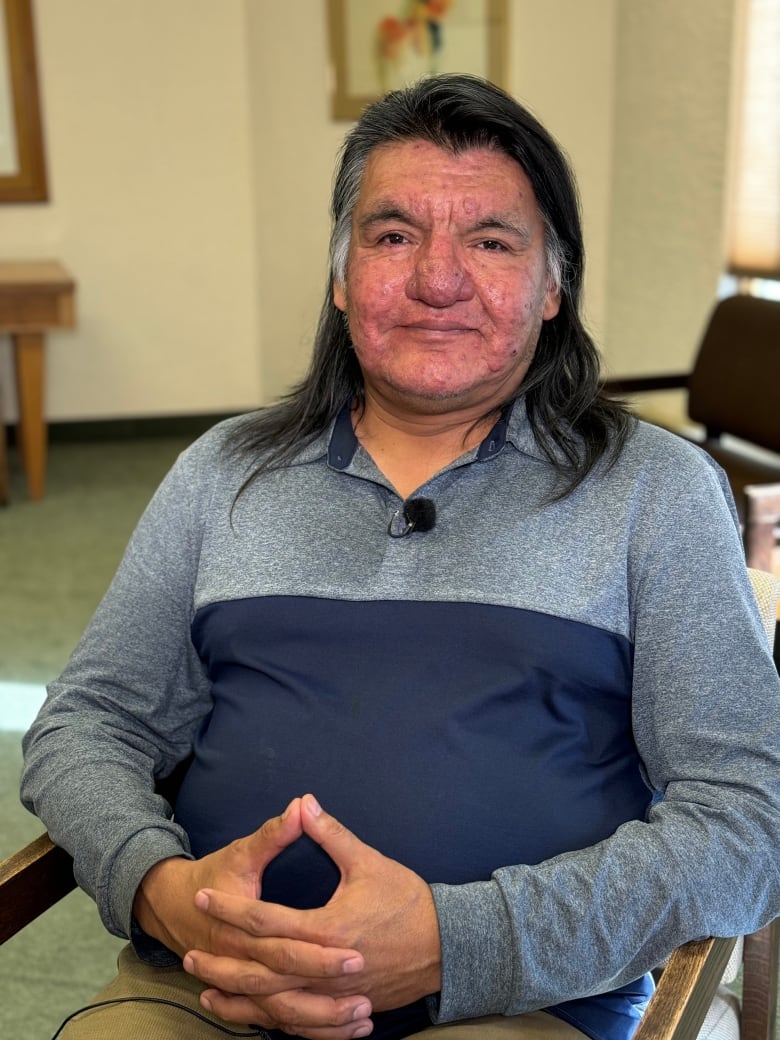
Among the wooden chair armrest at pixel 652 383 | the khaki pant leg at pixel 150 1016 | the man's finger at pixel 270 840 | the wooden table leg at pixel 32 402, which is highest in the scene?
the man's finger at pixel 270 840

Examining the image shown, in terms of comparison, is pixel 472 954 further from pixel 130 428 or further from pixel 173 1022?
pixel 130 428

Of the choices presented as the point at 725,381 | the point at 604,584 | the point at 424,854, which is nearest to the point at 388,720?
the point at 424,854

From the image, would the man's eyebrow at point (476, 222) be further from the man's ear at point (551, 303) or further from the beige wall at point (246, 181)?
the beige wall at point (246, 181)

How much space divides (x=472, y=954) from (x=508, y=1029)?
0.38 feet

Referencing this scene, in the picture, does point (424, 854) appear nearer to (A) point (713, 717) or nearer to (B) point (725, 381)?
(A) point (713, 717)

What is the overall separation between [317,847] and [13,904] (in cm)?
29

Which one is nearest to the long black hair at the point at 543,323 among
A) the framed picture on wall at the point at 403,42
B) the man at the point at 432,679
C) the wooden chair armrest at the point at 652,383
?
the man at the point at 432,679

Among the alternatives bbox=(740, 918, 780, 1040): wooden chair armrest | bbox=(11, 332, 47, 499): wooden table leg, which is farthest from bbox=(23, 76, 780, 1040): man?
bbox=(11, 332, 47, 499): wooden table leg

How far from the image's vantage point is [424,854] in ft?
3.74

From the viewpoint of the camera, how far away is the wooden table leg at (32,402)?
448 cm

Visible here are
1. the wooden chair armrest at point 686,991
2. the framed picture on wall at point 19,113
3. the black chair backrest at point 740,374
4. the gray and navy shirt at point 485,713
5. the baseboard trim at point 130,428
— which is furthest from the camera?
the baseboard trim at point 130,428

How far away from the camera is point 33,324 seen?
4371 millimetres

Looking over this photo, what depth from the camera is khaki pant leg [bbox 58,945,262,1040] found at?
1117 millimetres

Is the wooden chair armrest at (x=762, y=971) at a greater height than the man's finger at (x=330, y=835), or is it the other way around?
the man's finger at (x=330, y=835)
